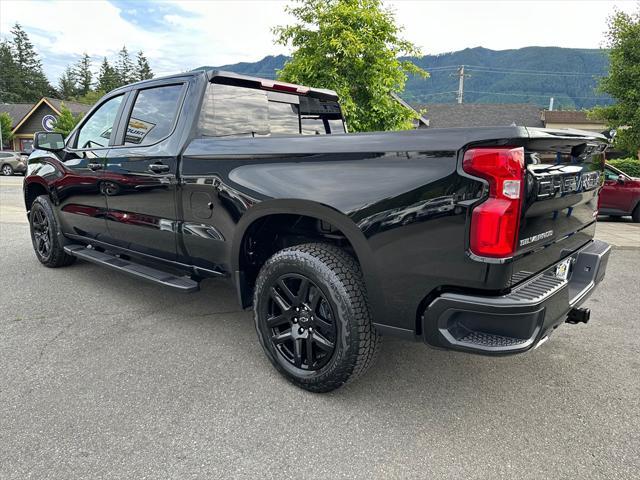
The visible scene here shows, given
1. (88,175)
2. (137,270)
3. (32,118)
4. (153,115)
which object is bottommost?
(137,270)

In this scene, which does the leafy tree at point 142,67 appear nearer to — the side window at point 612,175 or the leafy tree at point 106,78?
the leafy tree at point 106,78

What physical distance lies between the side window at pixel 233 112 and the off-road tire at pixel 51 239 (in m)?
2.62

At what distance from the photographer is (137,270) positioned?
3.68 meters

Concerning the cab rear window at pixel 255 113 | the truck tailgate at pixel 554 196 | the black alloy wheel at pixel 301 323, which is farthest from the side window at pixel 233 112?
the truck tailgate at pixel 554 196

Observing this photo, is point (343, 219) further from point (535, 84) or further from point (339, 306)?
point (535, 84)

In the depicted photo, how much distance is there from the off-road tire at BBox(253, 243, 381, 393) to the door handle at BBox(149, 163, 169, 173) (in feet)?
3.83

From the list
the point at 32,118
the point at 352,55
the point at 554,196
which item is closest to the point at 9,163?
the point at 32,118

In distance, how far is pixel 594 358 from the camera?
3.15 metres

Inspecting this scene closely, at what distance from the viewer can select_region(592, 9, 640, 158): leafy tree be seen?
13758mm

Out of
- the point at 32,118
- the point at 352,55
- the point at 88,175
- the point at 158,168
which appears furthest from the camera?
the point at 32,118

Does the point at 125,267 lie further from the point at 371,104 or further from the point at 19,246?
the point at 371,104

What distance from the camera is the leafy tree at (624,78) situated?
13.8 metres

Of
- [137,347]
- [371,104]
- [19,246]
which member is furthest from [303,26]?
[137,347]

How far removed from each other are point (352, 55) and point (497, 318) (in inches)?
385
